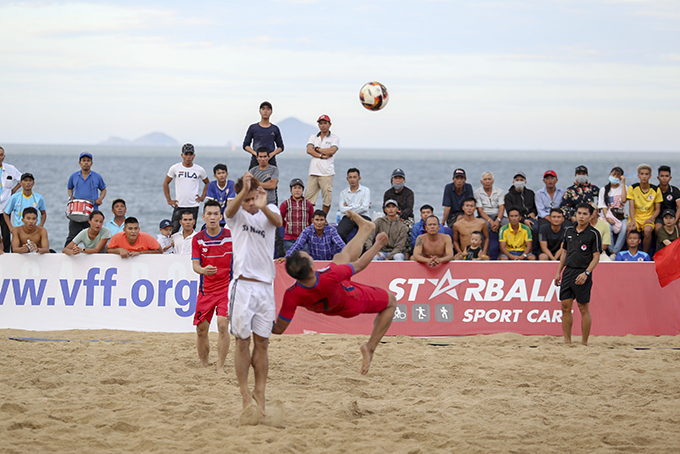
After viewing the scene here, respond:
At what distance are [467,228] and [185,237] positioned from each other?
180 inches

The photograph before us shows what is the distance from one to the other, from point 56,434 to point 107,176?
61.3 metres

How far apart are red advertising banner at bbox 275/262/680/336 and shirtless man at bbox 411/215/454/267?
0.69 feet

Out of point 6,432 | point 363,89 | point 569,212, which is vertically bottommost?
point 6,432

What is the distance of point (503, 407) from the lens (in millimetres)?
6078

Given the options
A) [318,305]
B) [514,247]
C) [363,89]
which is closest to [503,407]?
[318,305]

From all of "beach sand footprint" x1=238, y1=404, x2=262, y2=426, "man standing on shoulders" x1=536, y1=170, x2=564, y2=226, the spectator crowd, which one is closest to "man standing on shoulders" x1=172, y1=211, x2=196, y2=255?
the spectator crowd

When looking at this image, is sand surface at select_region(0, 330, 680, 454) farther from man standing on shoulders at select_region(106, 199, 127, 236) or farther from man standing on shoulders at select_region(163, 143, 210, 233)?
man standing on shoulders at select_region(163, 143, 210, 233)

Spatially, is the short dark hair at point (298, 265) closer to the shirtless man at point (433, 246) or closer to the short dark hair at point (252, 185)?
the short dark hair at point (252, 185)

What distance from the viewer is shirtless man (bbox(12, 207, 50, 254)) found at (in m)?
10.1

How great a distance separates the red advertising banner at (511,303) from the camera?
32.7 feet

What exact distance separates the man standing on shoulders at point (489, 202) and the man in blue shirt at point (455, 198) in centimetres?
19

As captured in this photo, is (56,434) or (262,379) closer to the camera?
(56,434)

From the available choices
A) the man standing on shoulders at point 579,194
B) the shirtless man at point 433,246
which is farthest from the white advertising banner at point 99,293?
the man standing on shoulders at point 579,194

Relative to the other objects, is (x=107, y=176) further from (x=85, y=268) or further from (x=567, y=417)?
(x=567, y=417)
